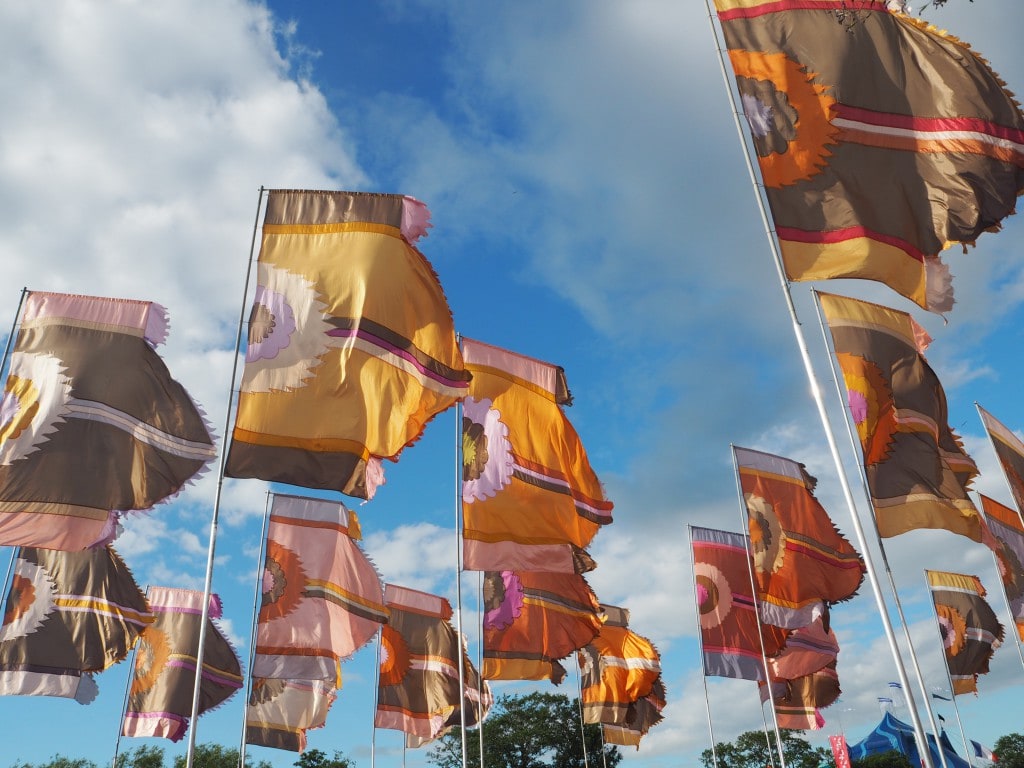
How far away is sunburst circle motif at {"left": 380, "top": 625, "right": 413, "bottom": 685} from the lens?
76.1 ft

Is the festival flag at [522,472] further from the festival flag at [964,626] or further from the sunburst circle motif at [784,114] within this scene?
the festival flag at [964,626]

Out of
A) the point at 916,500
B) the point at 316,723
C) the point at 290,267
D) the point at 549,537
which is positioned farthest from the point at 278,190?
the point at 316,723

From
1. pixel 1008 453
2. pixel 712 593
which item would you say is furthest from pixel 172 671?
pixel 1008 453

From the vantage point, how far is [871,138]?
9.30 metres

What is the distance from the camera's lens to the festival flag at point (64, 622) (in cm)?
1552

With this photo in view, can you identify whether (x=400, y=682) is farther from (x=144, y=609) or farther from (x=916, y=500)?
(x=916, y=500)

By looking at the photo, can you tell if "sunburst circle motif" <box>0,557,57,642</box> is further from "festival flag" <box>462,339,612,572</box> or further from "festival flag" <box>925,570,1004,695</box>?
"festival flag" <box>925,570,1004,695</box>

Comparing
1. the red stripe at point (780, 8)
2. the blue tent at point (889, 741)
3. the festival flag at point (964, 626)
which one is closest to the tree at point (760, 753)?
the blue tent at point (889, 741)

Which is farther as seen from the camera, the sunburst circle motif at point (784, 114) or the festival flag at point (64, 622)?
the festival flag at point (64, 622)

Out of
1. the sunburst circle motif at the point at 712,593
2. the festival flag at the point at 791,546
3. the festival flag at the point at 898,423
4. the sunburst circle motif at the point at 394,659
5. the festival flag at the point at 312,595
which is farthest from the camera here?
the sunburst circle motif at the point at 712,593

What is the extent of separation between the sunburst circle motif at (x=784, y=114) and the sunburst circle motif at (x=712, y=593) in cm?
1879

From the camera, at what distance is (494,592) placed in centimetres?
1978

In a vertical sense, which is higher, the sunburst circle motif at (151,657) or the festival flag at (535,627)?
the sunburst circle motif at (151,657)

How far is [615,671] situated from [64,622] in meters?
18.0
